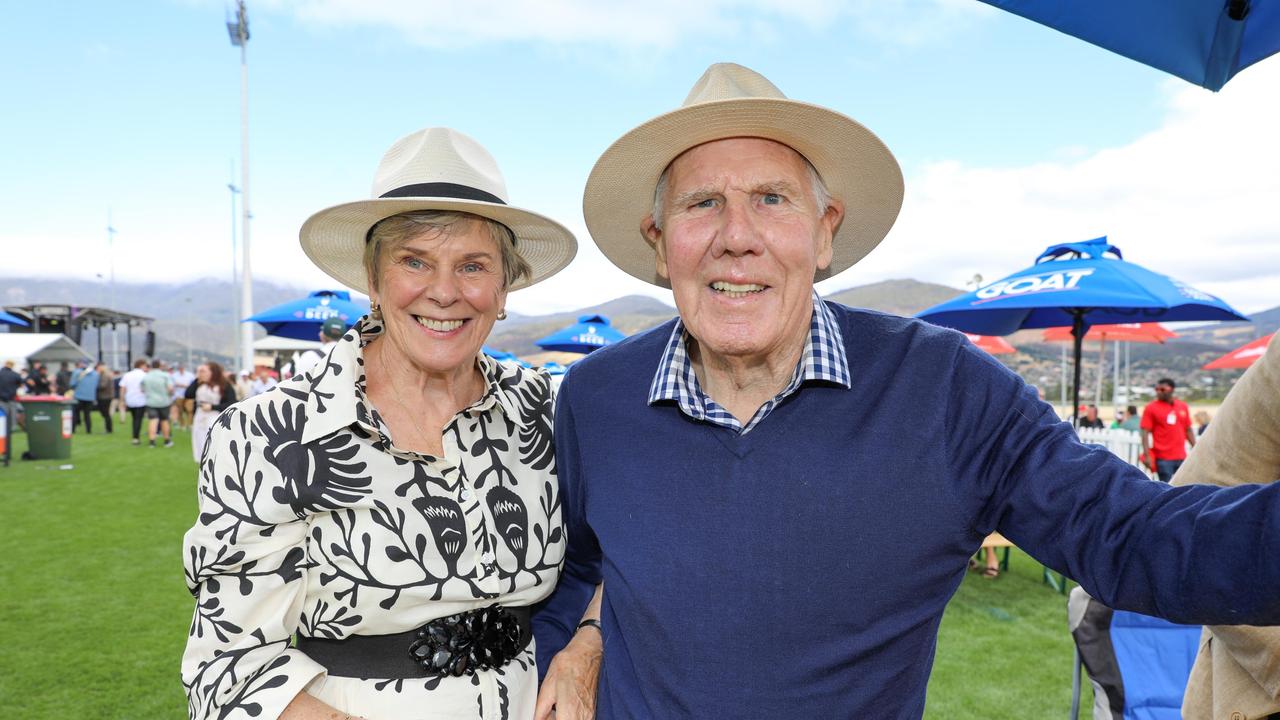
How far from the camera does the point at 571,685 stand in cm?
189

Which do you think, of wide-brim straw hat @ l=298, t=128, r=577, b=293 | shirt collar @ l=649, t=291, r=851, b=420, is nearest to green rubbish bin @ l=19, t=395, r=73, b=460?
wide-brim straw hat @ l=298, t=128, r=577, b=293

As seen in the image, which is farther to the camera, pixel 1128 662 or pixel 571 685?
pixel 1128 662

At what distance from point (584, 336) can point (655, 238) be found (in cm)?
1241

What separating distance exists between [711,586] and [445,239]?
112cm

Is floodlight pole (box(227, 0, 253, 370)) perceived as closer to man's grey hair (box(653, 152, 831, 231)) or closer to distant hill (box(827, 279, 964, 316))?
man's grey hair (box(653, 152, 831, 231))

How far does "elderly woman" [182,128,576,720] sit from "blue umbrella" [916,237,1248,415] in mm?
5510

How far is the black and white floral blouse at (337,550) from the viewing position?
1.60 metres

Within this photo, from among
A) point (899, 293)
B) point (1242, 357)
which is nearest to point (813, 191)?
point (1242, 357)

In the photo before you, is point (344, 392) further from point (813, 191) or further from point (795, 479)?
point (813, 191)

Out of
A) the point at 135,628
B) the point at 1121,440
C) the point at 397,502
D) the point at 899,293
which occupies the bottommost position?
the point at 135,628

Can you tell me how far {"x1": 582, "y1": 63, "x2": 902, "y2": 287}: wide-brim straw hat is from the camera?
1736 millimetres

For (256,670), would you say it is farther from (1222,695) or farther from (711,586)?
(1222,695)

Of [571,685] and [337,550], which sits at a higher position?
[337,550]

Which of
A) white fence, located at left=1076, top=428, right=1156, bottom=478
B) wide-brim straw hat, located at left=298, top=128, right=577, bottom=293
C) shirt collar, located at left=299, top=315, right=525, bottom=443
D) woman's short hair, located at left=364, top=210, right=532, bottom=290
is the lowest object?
white fence, located at left=1076, top=428, right=1156, bottom=478
